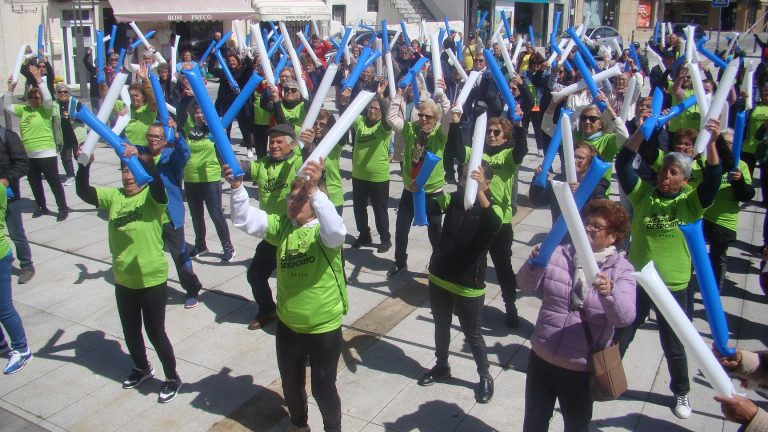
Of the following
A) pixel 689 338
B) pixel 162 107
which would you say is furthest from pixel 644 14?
pixel 689 338

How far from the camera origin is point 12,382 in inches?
209

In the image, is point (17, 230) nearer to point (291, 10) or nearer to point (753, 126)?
point (753, 126)

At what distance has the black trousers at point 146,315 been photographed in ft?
15.9

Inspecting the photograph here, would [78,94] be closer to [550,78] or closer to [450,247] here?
[550,78]

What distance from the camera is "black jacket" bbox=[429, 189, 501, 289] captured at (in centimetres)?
452

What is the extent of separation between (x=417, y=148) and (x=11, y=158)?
3.66 metres

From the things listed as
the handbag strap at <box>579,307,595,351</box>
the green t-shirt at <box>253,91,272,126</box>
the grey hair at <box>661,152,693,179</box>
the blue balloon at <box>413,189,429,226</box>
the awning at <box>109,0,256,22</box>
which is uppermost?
the awning at <box>109,0,256,22</box>

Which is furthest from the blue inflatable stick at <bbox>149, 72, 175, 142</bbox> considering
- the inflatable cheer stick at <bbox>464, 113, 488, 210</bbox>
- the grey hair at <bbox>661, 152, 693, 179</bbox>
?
the grey hair at <bbox>661, 152, 693, 179</bbox>

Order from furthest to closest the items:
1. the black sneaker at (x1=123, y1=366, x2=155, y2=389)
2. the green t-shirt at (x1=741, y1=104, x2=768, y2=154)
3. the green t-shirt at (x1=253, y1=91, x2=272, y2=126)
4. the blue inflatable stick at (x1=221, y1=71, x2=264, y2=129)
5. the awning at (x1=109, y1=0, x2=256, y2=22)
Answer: the awning at (x1=109, y1=0, x2=256, y2=22), the green t-shirt at (x1=253, y1=91, x2=272, y2=126), the green t-shirt at (x1=741, y1=104, x2=768, y2=154), the blue inflatable stick at (x1=221, y1=71, x2=264, y2=129), the black sneaker at (x1=123, y1=366, x2=155, y2=389)

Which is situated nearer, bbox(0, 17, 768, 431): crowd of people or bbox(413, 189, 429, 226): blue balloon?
bbox(0, 17, 768, 431): crowd of people

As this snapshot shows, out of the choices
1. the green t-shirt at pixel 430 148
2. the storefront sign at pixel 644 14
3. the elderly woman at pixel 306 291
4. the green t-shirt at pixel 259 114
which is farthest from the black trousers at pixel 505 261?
the storefront sign at pixel 644 14

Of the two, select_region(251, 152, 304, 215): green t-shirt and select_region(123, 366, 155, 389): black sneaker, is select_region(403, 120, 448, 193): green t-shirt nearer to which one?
select_region(251, 152, 304, 215): green t-shirt

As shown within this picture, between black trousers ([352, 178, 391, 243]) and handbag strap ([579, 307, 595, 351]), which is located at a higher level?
handbag strap ([579, 307, 595, 351])

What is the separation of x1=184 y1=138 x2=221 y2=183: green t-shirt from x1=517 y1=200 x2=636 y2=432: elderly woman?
4.33 m
